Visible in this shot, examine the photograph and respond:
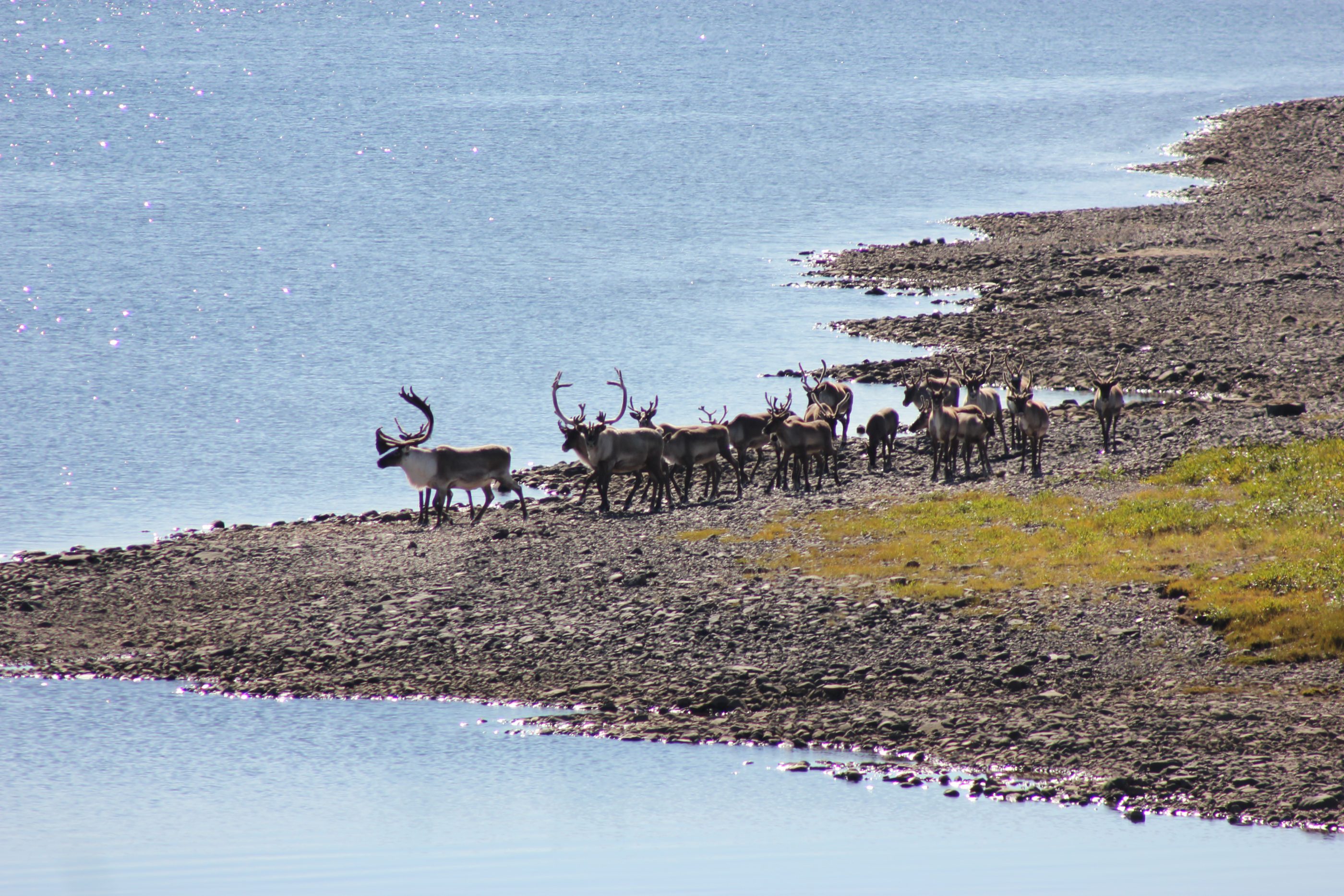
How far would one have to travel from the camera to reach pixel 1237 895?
13391mm

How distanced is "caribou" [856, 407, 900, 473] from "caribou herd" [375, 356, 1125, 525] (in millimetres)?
23

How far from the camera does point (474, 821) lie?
16.2 meters

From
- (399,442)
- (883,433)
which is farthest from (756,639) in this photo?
(883,433)

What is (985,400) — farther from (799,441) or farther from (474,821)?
(474,821)

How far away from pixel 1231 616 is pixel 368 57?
429 feet

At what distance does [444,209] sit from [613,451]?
158 ft

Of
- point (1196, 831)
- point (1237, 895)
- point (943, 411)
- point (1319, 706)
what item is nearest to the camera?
point (1237, 895)

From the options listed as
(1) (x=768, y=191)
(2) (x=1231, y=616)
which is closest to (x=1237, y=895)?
(2) (x=1231, y=616)

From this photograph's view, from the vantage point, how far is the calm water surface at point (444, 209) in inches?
1446

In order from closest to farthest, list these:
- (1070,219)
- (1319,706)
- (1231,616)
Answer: (1319,706) → (1231,616) → (1070,219)

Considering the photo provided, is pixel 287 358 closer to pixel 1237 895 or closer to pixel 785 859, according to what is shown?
pixel 785 859

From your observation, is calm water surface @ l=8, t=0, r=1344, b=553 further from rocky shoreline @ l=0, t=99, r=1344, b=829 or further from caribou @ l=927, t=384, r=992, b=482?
caribou @ l=927, t=384, r=992, b=482

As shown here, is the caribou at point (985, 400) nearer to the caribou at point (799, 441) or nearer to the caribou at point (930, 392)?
the caribou at point (930, 392)

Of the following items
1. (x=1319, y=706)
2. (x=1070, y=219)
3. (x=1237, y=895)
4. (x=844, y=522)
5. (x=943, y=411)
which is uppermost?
(x=1070, y=219)
